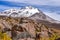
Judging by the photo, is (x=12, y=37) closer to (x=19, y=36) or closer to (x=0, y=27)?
(x=19, y=36)

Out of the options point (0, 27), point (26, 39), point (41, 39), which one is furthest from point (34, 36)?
point (0, 27)

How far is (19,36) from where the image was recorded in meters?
85.9

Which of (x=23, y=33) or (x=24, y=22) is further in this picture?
(x=24, y=22)

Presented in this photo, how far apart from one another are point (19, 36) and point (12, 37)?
13.3 ft

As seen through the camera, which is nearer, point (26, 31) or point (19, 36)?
point (19, 36)

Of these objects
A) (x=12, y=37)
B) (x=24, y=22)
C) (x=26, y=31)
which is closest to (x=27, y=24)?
(x=24, y=22)

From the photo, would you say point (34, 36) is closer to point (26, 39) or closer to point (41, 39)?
point (41, 39)

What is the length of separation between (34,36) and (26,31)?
5.06 metres

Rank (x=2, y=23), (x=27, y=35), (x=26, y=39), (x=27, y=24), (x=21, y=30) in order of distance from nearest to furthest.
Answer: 1. (x=26, y=39)
2. (x=27, y=35)
3. (x=21, y=30)
4. (x=27, y=24)
5. (x=2, y=23)

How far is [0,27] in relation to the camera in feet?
348

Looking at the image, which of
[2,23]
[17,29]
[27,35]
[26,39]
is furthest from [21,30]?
[2,23]

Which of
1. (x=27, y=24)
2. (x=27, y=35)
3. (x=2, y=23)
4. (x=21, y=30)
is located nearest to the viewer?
(x=27, y=35)

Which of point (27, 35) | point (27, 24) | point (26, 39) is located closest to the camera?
point (26, 39)

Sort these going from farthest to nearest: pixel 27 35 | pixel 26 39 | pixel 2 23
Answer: pixel 2 23 → pixel 27 35 → pixel 26 39
